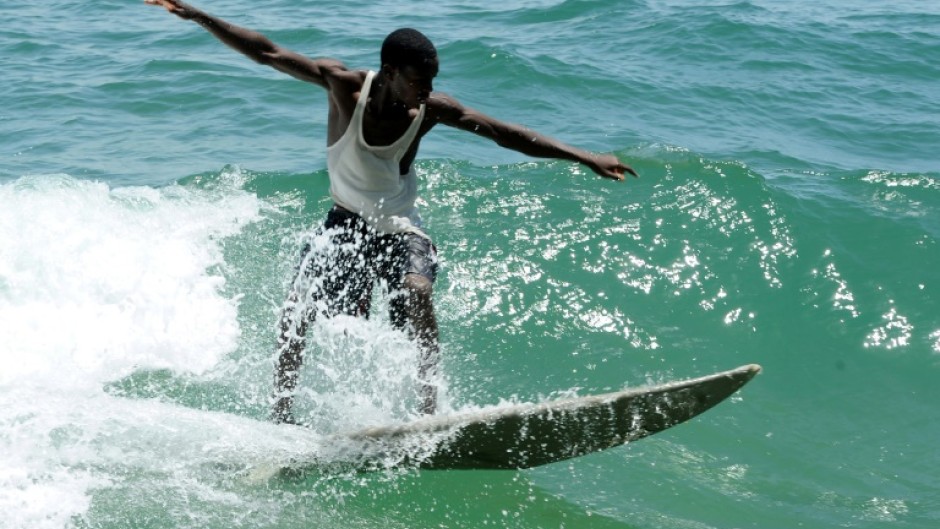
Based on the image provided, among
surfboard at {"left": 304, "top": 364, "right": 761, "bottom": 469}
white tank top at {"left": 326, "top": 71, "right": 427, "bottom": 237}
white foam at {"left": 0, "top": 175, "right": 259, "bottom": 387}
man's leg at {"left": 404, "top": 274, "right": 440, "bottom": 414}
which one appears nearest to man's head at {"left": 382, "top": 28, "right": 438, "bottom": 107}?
white tank top at {"left": 326, "top": 71, "right": 427, "bottom": 237}

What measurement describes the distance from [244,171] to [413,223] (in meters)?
4.31

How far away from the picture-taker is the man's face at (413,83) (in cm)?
441

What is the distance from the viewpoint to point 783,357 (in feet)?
21.5

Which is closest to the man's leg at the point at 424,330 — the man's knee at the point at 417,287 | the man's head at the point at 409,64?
the man's knee at the point at 417,287

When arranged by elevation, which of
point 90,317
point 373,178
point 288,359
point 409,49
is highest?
point 409,49

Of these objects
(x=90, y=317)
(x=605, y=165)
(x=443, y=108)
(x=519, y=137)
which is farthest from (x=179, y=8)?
(x=90, y=317)

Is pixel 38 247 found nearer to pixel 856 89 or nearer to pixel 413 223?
pixel 413 223

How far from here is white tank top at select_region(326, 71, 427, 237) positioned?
4.64 m

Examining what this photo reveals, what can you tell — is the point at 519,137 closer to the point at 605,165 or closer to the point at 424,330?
the point at 605,165

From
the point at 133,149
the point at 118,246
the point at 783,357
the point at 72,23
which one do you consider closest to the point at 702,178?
the point at 783,357

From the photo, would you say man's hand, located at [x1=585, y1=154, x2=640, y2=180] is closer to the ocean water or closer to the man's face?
the man's face

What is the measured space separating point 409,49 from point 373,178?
2.19 feet

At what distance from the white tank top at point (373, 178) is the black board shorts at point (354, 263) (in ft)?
0.18

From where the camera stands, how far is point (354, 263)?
4.97m
